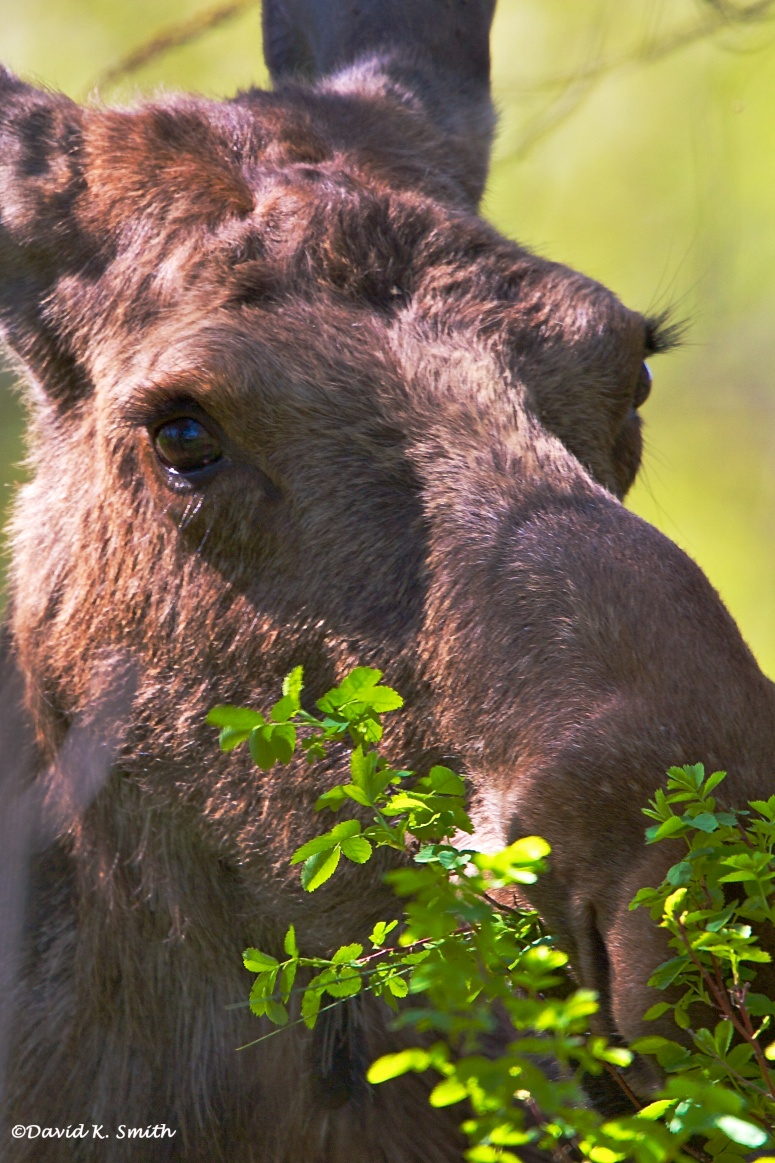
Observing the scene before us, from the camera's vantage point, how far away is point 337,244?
3.20 m

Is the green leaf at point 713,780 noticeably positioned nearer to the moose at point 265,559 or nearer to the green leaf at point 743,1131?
the moose at point 265,559

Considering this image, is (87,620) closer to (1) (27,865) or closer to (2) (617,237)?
(1) (27,865)

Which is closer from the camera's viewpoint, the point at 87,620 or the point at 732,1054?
the point at 732,1054

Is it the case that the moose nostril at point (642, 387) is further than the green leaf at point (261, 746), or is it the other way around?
the moose nostril at point (642, 387)

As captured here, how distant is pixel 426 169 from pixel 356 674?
228 centimetres

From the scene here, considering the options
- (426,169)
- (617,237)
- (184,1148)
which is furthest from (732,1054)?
(617,237)

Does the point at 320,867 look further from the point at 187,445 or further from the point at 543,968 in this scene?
the point at 187,445

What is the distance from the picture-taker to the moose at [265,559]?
262 centimetres

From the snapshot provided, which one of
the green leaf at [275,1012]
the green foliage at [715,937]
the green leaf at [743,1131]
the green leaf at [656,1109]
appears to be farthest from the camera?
the green leaf at [275,1012]

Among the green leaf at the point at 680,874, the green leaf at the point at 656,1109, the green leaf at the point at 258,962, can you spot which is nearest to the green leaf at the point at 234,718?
the green leaf at the point at 258,962

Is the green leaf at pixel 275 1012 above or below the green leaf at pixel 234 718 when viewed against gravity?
below

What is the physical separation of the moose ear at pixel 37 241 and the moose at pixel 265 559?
0.01 metres

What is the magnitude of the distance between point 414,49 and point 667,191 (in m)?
7.04

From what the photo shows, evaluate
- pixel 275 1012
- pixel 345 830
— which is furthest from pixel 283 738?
pixel 275 1012
